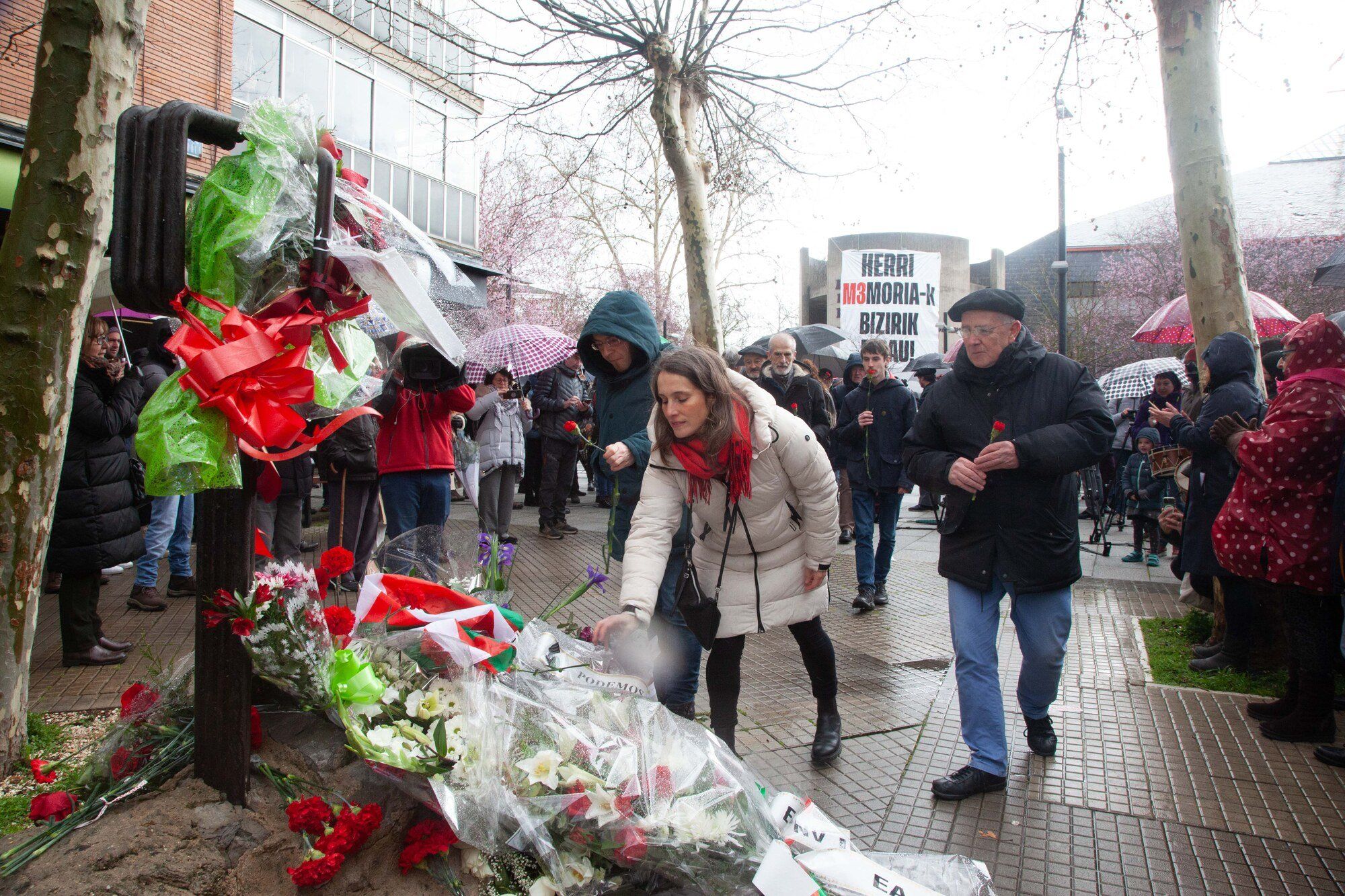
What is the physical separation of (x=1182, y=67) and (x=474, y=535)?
201 inches

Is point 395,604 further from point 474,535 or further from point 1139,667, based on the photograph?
point 1139,667

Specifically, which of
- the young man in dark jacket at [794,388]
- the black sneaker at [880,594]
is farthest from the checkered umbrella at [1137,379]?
the black sneaker at [880,594]

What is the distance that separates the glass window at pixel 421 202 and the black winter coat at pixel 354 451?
16071 millimetres

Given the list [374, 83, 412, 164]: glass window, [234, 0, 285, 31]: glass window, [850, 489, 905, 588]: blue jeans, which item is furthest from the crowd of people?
[374, 83, 412, 164]: glass window

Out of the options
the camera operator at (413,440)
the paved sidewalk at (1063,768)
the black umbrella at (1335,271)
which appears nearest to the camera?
the paved sidewalk at (1063,768)

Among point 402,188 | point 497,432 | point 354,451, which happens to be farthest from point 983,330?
point 402,188

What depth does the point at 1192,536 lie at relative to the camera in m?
5.20

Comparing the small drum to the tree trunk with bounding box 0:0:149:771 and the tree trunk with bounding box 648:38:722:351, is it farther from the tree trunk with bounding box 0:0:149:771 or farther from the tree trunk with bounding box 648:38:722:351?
the tree trunk with bounding box 0:0:149:771

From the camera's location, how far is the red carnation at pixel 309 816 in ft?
6.92

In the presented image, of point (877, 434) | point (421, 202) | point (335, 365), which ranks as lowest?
point (335, 365)

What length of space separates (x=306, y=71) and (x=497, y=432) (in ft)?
42.0

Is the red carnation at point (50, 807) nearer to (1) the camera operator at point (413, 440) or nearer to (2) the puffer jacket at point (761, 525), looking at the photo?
(2) the puffer jacket at point (761, 525)

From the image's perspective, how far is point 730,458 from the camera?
3.29 m

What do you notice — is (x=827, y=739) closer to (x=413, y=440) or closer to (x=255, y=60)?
(x=413, y=440)
